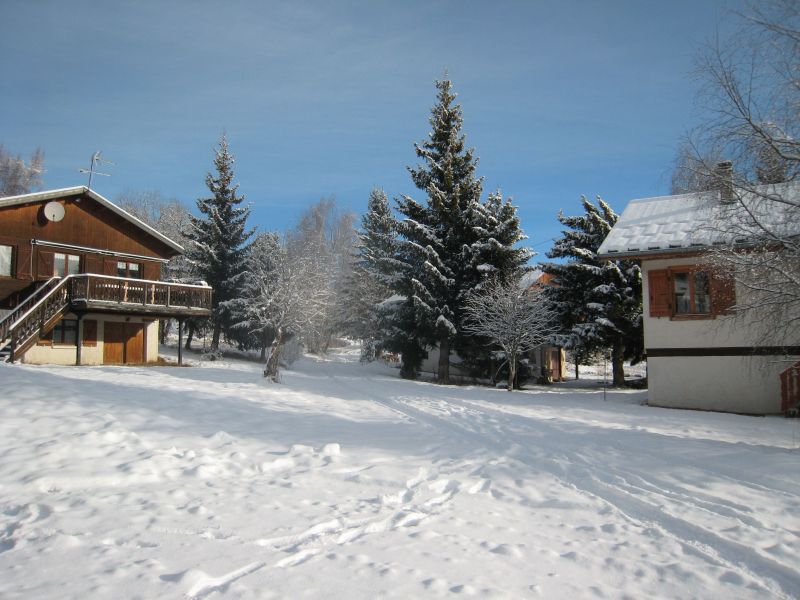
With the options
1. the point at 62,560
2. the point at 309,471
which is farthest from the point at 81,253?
the point at 62,560

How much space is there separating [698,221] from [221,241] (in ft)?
88.5

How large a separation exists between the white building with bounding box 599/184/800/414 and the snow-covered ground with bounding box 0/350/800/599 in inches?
240

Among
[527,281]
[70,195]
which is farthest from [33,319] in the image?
[527,281]

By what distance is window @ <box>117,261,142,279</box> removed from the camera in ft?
81.0

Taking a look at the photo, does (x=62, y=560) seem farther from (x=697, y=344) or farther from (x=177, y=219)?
(x=177, y=219)

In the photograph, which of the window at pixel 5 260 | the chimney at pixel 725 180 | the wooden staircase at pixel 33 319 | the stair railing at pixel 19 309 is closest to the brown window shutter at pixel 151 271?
the stair railing at pixel 19 309

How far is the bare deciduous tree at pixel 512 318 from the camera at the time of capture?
21.7 meters

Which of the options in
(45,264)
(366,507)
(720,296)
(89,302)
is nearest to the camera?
(366,507)

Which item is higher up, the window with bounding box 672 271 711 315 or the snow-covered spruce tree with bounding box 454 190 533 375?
the snow-covered spruce tree with bounding box 454 190 533 375

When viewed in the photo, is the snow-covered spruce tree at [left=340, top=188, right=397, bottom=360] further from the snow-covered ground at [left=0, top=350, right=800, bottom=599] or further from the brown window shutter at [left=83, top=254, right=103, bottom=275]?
the snow-covered ground at [left=0, top=350, right=800, bottom=599]

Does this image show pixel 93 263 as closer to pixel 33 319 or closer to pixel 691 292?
pixel 33 319

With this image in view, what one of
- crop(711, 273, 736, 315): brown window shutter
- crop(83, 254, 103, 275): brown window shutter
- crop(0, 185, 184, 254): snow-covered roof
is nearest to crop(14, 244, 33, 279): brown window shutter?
crop(0, 185, 184, 254): snow-covered roof

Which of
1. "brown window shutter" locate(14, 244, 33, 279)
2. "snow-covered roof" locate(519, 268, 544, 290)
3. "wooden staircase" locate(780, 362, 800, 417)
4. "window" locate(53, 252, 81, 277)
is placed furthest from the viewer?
"snow-covered roof" locate(519, 268, 544, 290)

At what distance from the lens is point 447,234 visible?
26.1 m
